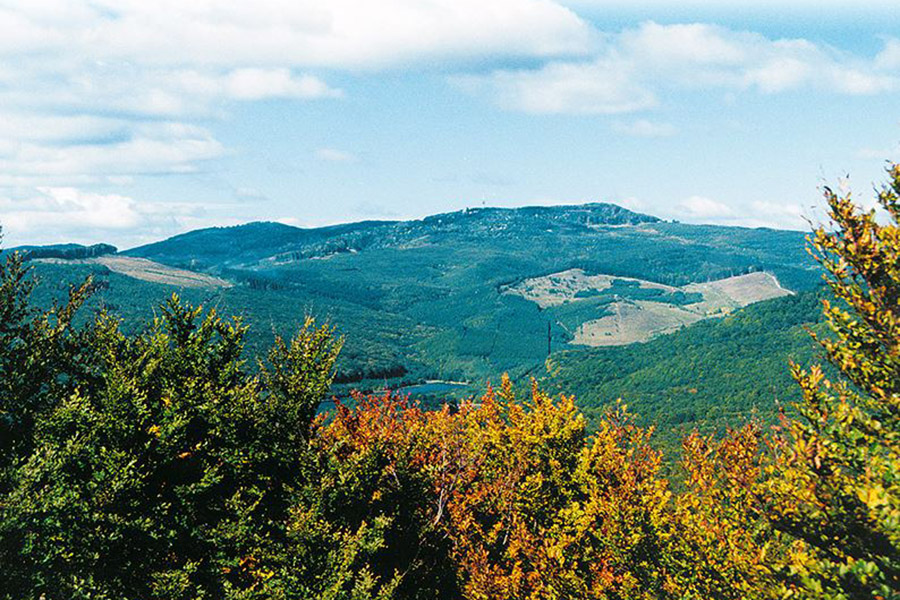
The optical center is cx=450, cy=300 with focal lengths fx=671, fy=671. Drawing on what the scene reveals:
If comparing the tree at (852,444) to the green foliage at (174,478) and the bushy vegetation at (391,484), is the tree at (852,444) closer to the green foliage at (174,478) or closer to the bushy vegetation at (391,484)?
the bushy vegetation at (391,484)

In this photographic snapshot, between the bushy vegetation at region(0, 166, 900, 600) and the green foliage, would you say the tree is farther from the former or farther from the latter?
the green foliage

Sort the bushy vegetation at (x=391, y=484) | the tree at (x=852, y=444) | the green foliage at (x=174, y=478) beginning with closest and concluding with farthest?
the tree at (x=852, y=444)
the bushy vegetation at (x=391, y=484)
the green foliage at (x=174, y=478)

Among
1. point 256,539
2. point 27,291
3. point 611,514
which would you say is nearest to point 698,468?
point 611,514

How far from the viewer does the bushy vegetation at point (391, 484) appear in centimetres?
2283

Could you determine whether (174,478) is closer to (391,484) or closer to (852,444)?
Result: (391,484)

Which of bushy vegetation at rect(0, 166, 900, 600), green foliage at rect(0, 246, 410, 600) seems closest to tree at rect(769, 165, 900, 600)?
bushy vegetation at rect(0, 166, 900, 600)

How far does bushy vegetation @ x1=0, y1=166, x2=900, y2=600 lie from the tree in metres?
0.08

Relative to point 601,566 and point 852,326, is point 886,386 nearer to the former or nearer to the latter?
point 852,326

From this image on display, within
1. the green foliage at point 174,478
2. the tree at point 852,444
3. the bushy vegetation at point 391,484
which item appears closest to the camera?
the tree at point 852,444

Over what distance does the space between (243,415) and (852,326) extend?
25.5m

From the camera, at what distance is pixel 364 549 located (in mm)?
26312

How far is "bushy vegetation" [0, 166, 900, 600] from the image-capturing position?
74.9 feet

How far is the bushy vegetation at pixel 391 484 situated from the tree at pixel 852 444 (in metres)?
0.08

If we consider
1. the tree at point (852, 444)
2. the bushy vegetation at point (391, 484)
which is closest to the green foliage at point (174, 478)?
the bushy vegetation at point (391, 484)
